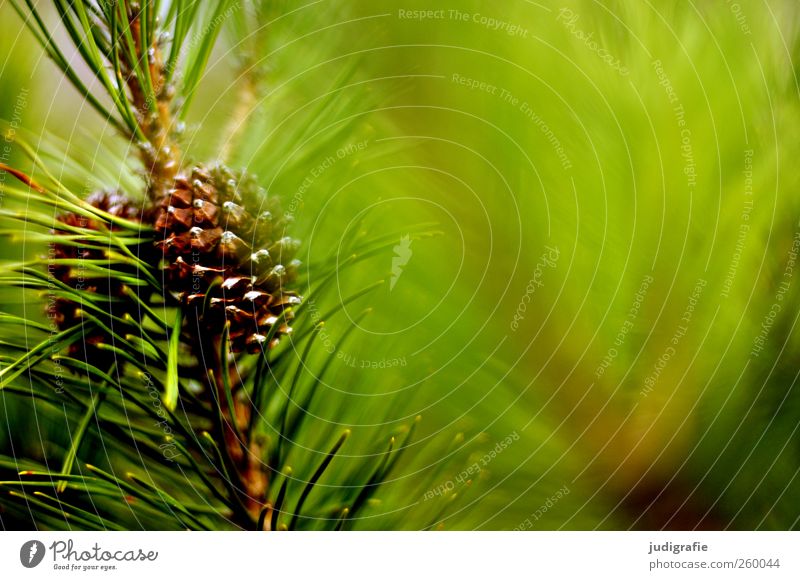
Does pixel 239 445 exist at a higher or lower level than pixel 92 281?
lower

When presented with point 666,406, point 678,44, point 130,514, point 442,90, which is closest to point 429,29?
point 442,90

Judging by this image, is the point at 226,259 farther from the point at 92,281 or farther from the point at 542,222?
the point at 542,222

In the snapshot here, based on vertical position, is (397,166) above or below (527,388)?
above

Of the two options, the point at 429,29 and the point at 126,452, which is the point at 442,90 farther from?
the point at 126,452

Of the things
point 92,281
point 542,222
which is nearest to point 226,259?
point 92,281

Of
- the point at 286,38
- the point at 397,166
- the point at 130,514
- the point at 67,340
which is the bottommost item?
the point at 130,514
